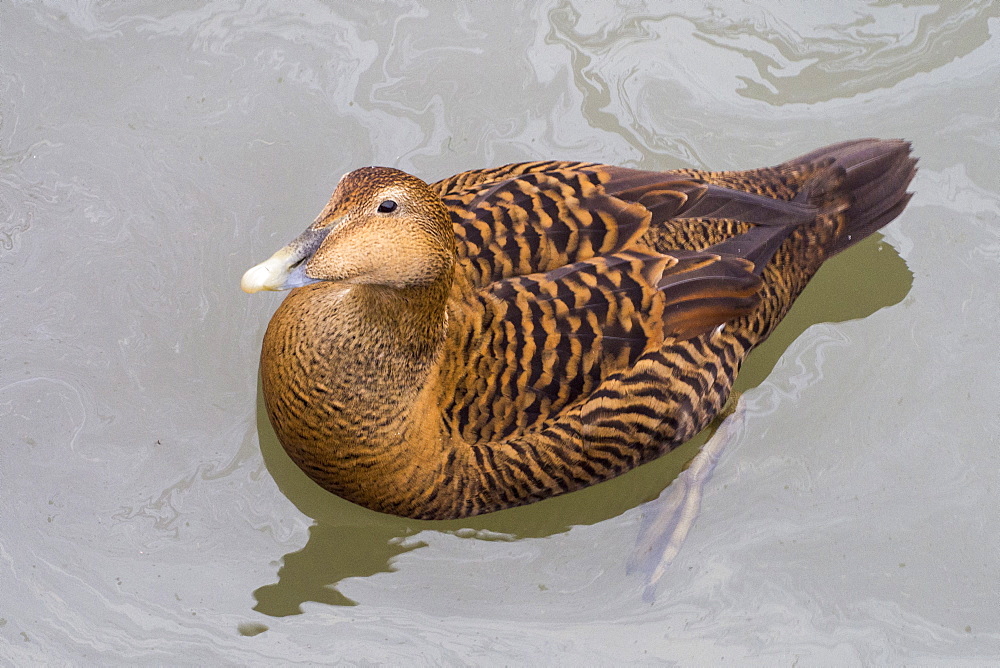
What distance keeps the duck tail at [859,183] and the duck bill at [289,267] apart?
77.2 inches

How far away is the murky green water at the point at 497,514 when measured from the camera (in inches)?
148

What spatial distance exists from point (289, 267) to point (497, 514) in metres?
1.50

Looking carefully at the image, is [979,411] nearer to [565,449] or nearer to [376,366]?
[565,449]

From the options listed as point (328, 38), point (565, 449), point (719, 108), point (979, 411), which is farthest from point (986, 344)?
point (328, 38)

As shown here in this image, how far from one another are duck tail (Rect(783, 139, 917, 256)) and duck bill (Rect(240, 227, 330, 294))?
196 cm

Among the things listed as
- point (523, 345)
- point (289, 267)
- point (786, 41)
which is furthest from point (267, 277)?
point (786, 41)

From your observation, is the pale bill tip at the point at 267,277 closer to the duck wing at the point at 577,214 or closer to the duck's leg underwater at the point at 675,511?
the duck wing at the point at 577,214

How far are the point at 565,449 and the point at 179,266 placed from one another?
1996mm

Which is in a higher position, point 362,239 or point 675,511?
point 362,239

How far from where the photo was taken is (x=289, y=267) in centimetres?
283

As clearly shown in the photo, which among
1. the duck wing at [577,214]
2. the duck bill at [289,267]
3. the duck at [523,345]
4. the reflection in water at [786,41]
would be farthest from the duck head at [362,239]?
the reflection in water at [786,41]

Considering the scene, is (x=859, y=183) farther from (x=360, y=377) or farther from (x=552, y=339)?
(x=360, y=377)

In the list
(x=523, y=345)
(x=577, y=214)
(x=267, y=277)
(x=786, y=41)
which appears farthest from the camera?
(x=786, y=41)

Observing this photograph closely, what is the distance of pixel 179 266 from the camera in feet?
14.3
